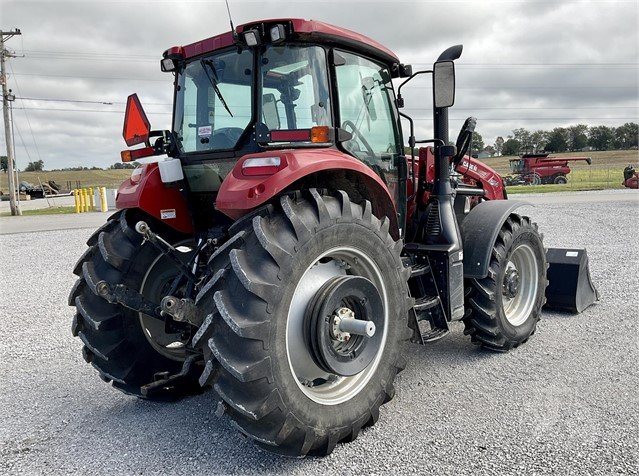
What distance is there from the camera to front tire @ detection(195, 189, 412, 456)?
262 centimetres

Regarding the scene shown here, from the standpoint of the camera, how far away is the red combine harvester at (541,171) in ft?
115

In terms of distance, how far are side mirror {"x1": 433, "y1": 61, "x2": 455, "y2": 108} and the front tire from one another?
127cm

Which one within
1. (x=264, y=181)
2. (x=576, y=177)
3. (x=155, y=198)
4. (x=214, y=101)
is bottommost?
(x=576, y=177)

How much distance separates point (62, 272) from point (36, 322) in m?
3.47

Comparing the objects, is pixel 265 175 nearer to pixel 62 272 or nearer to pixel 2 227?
pixel 62 272

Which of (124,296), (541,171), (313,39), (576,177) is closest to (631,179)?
(541,171)

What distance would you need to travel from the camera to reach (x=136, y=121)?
3455 millimetres

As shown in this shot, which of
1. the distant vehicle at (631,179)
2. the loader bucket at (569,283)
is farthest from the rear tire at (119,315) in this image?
the distant vehicle at (631,179)

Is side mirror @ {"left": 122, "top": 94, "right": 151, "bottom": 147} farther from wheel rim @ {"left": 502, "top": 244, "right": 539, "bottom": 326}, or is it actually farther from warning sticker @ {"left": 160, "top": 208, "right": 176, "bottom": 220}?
wheel rim @ {"left": 502, "top": 244, "right": 539, "bottom": 326}

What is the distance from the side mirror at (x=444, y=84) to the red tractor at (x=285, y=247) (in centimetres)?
1

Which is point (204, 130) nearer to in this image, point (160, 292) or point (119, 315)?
point (160, 292)

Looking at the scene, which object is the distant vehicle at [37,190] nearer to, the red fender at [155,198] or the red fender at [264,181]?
the red fender at [155,198]

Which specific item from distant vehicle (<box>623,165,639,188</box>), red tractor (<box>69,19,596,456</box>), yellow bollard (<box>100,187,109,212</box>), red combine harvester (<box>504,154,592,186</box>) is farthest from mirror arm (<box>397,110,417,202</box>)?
red combine harvester (<box>504,154,592,186</box>)

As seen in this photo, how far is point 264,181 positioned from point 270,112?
74 centimetres
